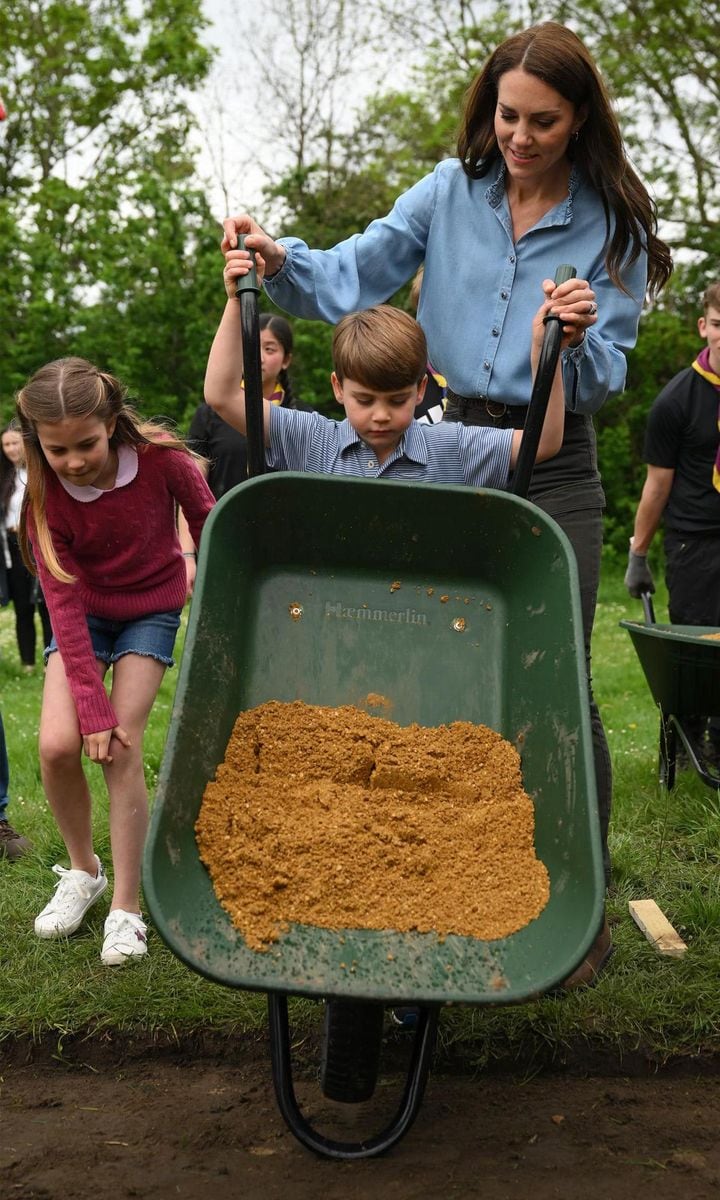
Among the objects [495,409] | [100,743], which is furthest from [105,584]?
[495,409]

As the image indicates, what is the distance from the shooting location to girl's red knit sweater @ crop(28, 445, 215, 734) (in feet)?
9.53

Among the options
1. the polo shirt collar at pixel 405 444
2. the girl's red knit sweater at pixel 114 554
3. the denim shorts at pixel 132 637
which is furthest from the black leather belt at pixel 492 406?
the denim shorts at pixel 132 637

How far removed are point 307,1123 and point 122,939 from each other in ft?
3.40

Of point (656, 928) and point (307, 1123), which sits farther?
point (656, 928)

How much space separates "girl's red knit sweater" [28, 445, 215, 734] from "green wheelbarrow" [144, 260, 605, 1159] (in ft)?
1.69

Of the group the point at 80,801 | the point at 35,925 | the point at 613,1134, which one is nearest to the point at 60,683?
the point at 80,801

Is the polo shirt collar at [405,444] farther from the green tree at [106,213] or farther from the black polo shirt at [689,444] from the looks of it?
the green tree at [106,213]

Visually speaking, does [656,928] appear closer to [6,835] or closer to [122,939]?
[122,939]

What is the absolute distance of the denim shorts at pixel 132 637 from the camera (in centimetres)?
307

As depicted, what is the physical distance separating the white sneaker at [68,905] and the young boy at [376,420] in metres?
1.29

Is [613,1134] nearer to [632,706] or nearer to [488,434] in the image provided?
[488,434]

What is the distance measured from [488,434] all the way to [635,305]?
1.55 ft

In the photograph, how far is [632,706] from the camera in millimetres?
6367

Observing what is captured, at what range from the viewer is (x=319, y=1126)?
242 centimetres
